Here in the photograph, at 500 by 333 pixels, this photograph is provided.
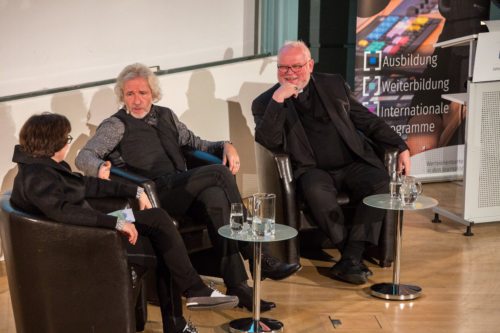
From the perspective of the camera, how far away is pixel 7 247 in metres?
3.59

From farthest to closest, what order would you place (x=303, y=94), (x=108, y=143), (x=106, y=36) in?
(x=106, y=36), (x=303, y=94), (x=108, y=143)

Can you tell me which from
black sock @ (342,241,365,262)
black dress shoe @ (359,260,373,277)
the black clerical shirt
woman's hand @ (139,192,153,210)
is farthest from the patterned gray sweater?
black dress shoe @ (359,260,373,277)

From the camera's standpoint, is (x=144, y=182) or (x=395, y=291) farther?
(x=395, y=291)

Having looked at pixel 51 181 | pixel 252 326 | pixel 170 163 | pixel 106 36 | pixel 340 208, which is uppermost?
pixel 106 36

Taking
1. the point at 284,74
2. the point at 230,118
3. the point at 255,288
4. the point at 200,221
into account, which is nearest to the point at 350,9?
the point at 230,118

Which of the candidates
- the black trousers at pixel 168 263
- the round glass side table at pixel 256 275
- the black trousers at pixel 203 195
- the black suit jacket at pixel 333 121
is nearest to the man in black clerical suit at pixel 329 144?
the black suit jacket at pixel 333 121

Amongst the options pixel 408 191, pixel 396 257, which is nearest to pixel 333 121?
pixel 408 191

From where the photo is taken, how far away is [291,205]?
4.95m

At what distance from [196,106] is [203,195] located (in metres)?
1.76

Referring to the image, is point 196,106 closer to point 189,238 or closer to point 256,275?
point 189,238

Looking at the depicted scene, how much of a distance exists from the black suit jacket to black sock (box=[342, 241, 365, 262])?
502mm

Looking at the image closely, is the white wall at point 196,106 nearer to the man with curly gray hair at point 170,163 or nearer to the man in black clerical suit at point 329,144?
the man with curly gray hair at point 170,163

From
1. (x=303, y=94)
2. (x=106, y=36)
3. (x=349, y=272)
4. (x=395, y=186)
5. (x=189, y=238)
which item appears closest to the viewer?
(x=189, y=238)

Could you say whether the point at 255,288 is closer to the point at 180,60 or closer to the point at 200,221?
the point at 200,221
